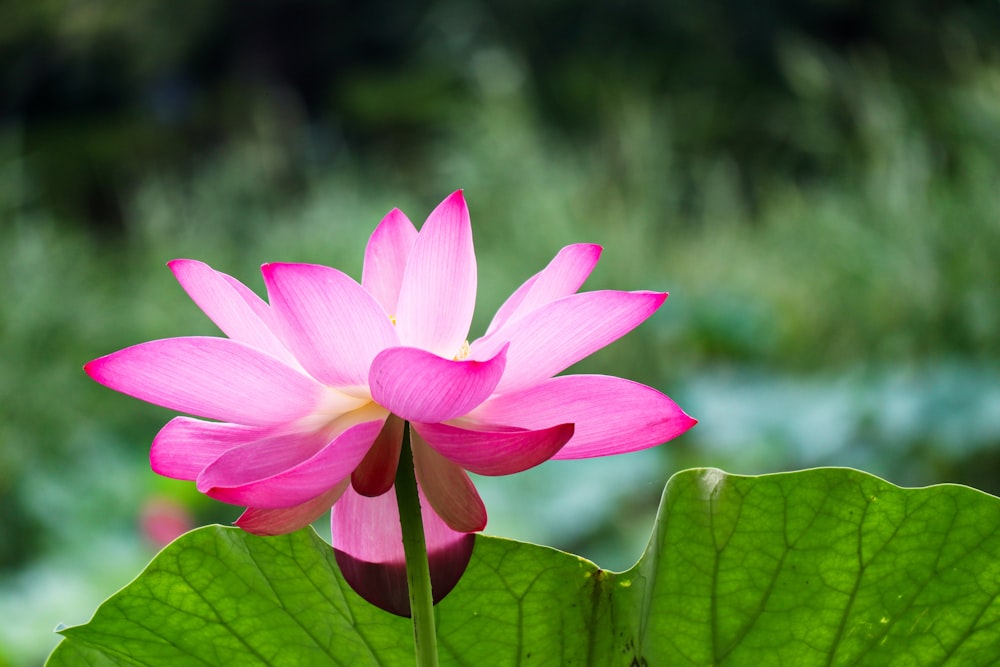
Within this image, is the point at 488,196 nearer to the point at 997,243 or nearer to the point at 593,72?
the point at 997,243

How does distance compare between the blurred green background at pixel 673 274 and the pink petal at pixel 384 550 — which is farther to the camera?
the blurred green background at pixel 673 274

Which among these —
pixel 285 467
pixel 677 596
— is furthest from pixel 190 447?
pixel 677 596

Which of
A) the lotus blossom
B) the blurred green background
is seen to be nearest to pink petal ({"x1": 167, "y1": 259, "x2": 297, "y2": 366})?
the lotus blossom

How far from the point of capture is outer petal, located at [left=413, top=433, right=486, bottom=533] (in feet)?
0.69

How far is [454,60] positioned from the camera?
6297 mm

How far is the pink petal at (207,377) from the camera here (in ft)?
0.65

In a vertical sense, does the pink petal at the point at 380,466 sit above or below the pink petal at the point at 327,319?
below

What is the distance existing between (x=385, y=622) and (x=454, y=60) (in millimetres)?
6292

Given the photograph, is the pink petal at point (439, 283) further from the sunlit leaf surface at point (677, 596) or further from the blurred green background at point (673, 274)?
the blurred green background at point (673, 274)

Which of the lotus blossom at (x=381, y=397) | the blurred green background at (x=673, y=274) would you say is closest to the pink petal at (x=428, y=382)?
the lotus blossom at (x=381, y=397)

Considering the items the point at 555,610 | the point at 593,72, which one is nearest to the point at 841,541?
the point at 555,610

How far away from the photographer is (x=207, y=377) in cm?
20

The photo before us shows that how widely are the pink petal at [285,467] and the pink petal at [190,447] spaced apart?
0.4 inches

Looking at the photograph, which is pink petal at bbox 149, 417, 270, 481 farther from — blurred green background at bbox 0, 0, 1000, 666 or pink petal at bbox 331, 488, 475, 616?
blurred green background at bbox 0, 0, 1000, 666
